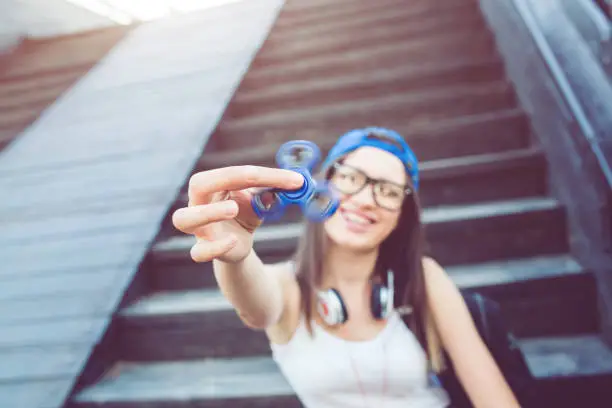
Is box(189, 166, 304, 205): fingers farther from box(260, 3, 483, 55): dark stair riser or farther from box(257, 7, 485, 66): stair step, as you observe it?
box(260, 3, 483, 55): dark stair riser

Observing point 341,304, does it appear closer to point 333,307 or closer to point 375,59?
point 333,307

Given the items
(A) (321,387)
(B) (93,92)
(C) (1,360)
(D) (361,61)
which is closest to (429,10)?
(D) (361,61)

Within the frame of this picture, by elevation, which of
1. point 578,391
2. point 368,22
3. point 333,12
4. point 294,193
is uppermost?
point 333,12

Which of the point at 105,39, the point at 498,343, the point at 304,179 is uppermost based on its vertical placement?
the point at 105,39

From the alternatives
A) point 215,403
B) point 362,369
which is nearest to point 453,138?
point 362,369

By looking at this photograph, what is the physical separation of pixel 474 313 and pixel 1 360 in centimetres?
168

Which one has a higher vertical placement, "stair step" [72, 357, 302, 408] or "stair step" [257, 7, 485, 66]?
"stair step" [257, 7, 485, 66]

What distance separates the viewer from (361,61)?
3.04m

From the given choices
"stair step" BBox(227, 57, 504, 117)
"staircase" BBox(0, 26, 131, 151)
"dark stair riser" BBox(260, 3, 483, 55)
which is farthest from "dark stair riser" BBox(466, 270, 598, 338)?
"staircase" BBox(0, 26, 131, 151)

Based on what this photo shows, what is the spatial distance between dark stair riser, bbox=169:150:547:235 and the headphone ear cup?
3.59 feet

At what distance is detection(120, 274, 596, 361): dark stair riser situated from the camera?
1521 millimetres

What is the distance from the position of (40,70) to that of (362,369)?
4483 millimetres

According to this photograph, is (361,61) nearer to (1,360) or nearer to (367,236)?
(367,236)

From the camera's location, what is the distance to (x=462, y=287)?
1.57 meters
